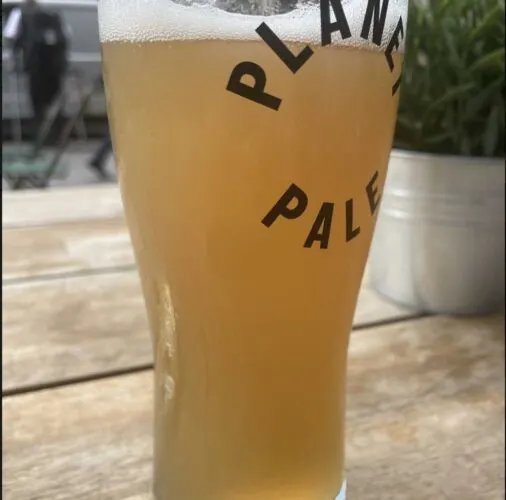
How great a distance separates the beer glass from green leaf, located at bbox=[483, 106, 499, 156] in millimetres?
273

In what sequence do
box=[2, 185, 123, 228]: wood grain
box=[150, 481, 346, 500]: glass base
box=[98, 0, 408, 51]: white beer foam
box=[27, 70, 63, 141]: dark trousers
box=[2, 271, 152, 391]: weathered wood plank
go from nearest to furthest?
box=[98, 0, 408, 51]: white beer foam → box=[150, 481, 346, 500]: glass base → box=[2, 271, 152, 391]: weathered wood plank → box=[2, 185, 123, 228]: wood grain → box=[27, 70, 63, 141]: dark trousers

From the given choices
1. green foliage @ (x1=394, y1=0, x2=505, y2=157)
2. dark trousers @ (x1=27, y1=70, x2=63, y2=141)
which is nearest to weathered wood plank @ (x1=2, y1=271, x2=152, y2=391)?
green foliage @ (x1=394, y1=0, x2=505, y2=157)

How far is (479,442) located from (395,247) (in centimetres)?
23

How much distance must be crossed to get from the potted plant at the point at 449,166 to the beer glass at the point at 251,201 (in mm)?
280

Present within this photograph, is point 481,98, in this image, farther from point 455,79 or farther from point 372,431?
point 372,431

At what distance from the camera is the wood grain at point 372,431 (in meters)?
0.40

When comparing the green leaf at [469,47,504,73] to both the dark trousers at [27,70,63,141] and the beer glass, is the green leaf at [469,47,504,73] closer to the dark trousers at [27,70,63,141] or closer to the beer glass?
the beer glass

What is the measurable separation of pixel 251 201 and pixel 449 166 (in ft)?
1.13

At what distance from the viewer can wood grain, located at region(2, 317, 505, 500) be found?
0.40 m

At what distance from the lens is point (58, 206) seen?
967 millimetres

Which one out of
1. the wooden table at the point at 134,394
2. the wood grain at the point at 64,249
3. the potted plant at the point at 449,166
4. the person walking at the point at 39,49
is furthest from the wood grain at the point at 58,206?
the person walking at the point at 39,49


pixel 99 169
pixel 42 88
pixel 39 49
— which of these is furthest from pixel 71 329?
pixel 42 88

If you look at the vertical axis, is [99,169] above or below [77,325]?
below

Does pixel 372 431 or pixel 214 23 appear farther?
pixel 372 431
